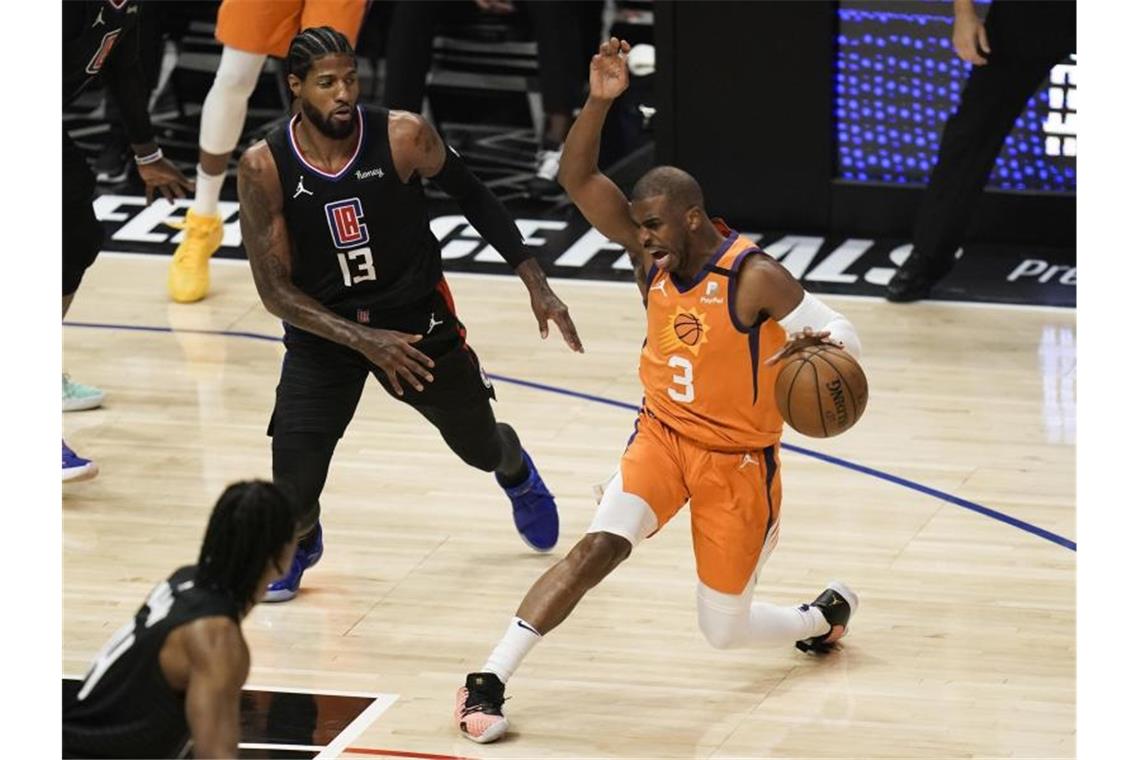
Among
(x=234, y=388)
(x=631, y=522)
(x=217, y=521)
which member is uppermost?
(x=217, y=521)

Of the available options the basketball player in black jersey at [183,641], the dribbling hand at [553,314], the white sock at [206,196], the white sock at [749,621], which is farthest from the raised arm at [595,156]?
the white sock at [206,196]

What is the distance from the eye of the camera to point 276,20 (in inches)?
382

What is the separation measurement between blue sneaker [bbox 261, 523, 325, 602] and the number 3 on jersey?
4.91 feet

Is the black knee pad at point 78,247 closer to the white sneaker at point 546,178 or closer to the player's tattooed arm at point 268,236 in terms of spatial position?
the player's tattooed arm at point 268,236

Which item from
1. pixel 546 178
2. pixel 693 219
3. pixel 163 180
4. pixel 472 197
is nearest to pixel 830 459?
pixel 472 197

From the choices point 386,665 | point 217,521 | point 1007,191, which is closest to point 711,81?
point 1007,191

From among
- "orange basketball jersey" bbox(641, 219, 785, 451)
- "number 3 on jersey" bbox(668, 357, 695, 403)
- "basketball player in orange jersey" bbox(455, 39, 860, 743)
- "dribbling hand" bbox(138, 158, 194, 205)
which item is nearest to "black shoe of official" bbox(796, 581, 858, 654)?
"basketball player in orange jersey" bbox(455, 39, 860, 743)

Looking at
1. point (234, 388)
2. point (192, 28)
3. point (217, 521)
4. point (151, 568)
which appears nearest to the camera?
point (217, 521)

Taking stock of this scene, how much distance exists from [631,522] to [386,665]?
940 millimetres

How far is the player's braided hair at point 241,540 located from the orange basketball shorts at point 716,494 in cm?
181

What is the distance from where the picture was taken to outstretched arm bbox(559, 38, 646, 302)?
603 centimetres

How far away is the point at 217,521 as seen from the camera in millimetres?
4418

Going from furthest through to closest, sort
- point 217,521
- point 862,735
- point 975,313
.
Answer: point 975,313 → point 862,735 → point 217,521

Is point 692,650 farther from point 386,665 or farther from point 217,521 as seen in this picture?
point 217,521
